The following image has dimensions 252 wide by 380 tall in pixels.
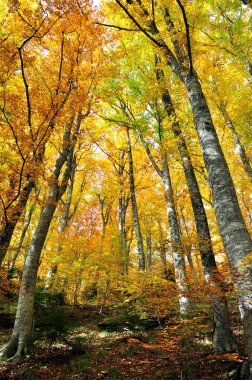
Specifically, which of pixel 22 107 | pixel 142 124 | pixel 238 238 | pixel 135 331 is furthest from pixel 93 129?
pixel 238 238

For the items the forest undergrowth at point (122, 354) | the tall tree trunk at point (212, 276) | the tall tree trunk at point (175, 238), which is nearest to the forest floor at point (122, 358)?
the forest undergrowth at point (122, 354)

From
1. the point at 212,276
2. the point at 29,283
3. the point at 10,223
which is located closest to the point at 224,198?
the point at 212,276

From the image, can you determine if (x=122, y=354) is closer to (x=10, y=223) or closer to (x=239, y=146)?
(x=10, y=223)

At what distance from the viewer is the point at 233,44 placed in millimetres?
7895

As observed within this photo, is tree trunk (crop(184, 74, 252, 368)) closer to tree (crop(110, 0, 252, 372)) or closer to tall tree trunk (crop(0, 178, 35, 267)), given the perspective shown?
tree (crop(110, 0, 252, 372))

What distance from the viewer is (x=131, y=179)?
12.8 meters

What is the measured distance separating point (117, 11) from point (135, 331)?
9.58 metres

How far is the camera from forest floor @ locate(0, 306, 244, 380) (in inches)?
153

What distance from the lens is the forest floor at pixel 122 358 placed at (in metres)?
3.89

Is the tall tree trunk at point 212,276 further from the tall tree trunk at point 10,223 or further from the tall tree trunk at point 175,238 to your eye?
the tall tree trunk at point 10,223

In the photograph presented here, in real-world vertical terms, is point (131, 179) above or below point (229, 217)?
above

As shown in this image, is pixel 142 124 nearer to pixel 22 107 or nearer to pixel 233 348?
pixel 22 107

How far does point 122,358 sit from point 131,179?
8.71 m

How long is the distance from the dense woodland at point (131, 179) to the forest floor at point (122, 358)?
0.04 m
